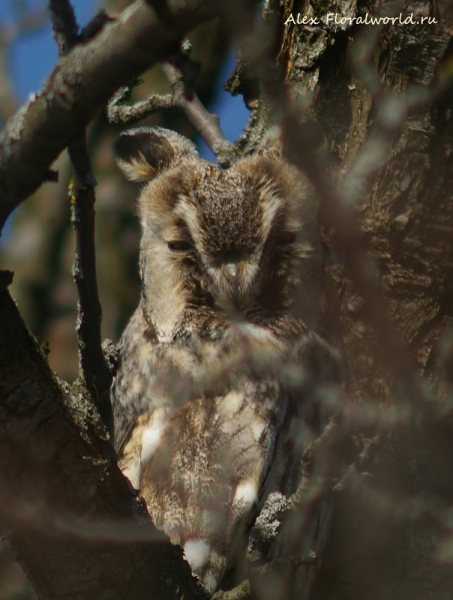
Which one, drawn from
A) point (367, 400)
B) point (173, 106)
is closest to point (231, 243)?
point (367, 400)

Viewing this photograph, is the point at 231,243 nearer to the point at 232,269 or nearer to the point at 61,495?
the point at 232,269

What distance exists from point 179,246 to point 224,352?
1.01 ft

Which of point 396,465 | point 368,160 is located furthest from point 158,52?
point 396,465

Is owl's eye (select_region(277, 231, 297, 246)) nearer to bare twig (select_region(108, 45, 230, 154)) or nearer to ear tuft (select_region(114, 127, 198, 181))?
ear tuft (select_region(114, 127, 198, 181))

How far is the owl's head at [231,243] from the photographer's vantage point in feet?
5.74

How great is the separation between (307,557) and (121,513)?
0.37 m

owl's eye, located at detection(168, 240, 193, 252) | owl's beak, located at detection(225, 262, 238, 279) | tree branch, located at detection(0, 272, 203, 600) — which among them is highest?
owl's eye, located at detection(168, 240, 193, 252)

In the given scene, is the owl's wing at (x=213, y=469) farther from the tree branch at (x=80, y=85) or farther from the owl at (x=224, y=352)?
the tree branch at (x=80, y=85)

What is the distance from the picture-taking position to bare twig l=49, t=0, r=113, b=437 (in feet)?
3.28

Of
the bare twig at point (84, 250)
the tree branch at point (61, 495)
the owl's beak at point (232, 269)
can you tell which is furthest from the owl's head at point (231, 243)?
the tree branch at point (61, 495)

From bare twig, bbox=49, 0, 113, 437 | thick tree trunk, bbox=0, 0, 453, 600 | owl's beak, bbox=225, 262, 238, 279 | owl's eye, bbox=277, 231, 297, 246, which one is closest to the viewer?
bare twig, bbox=49, 0, 113, 437

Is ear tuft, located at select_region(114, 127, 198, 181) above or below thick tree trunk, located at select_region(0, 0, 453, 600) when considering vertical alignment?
above

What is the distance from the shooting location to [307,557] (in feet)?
4.54

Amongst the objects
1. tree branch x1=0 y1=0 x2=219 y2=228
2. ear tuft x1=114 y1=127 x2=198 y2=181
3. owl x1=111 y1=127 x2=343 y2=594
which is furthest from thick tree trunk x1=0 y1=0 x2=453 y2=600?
tree branch x1=0 y1=0 x2=219 y2=228
